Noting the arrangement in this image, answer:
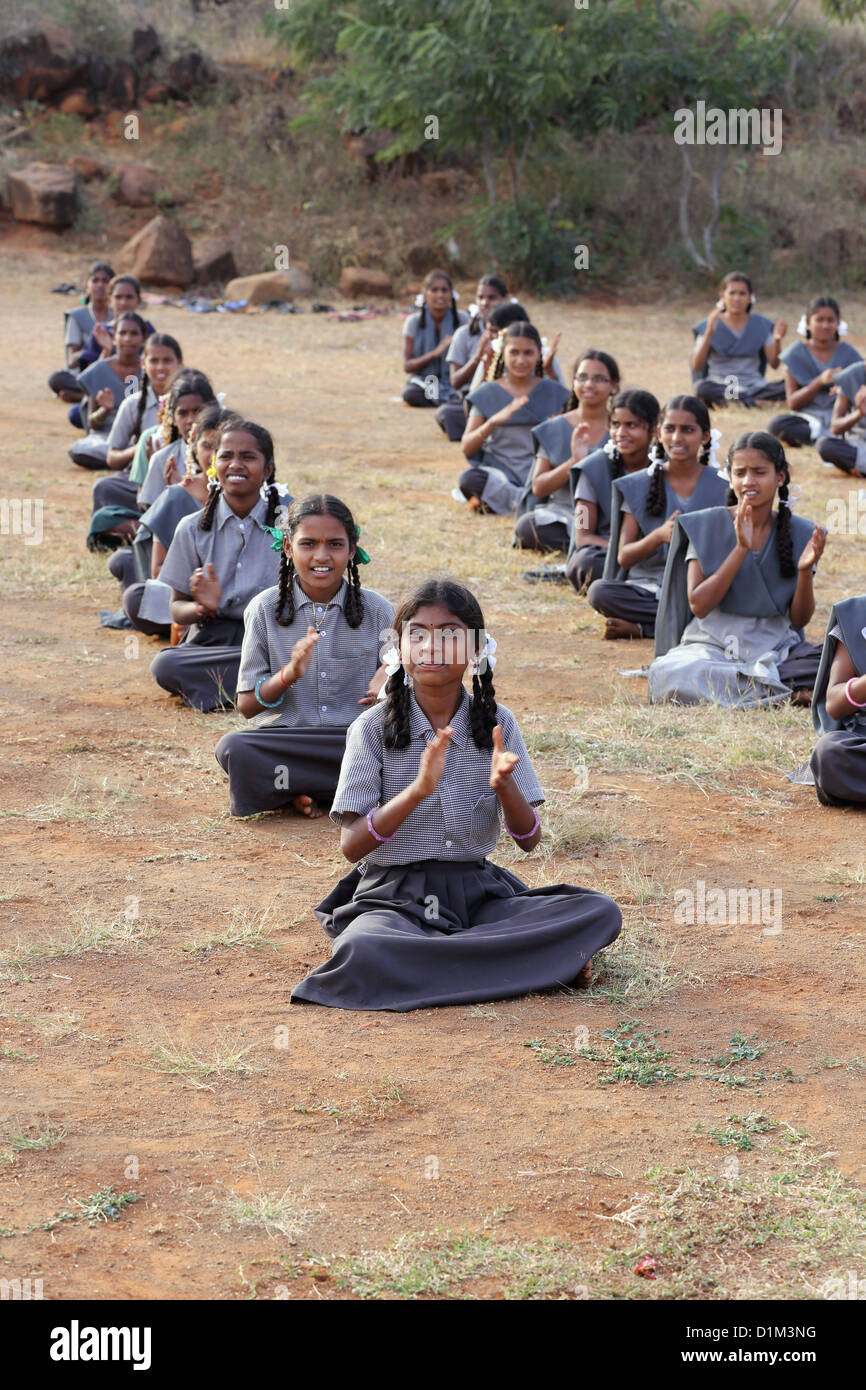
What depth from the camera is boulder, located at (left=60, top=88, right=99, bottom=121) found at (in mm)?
22797

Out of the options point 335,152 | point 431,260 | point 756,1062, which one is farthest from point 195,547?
point 335,152

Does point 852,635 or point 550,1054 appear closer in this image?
point 550,1054

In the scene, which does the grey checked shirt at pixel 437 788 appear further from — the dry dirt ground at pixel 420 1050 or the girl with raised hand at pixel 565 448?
the girl with raised hand at pixel 565 448

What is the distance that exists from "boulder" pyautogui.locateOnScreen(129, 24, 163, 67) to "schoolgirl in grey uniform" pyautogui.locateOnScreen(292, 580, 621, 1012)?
72.3ft

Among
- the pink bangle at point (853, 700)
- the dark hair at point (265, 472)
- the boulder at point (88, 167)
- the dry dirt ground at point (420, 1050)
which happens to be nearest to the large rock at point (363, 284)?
the boulder at point (88, 167)

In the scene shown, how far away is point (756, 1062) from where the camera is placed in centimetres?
329

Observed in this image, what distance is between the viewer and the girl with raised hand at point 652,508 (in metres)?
6.49

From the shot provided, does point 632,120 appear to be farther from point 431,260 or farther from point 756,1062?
point 756,1062

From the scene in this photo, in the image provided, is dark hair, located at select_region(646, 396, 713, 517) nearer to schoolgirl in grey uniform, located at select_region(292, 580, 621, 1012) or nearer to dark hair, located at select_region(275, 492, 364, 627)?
dark hair, located at select_region(275, 492, 364, 627)

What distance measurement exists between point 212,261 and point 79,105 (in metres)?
5.30

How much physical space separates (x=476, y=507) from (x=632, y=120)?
11893mm

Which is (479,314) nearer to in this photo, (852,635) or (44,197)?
(852,635)

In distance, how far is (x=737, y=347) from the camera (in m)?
12.5

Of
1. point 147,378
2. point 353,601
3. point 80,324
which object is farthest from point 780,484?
point 80,324
